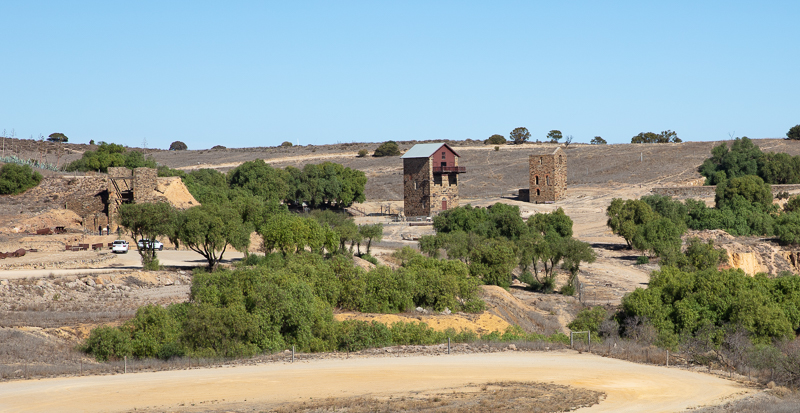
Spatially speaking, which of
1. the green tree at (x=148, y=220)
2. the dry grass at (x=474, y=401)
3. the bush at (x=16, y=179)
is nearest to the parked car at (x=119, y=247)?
the green tree at (x=148, y=220)

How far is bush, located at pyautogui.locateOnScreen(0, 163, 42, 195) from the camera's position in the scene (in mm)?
59812

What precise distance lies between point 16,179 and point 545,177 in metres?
49.2

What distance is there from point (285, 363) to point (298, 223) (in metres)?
19.8

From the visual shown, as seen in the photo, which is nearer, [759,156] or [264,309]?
[264,309]

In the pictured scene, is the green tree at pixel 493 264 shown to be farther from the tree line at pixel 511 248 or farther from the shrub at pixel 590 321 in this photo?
the shrub at pixel 590 321

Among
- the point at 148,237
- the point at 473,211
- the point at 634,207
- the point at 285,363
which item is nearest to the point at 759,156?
the point at 634,207

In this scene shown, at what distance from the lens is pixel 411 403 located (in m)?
19.8

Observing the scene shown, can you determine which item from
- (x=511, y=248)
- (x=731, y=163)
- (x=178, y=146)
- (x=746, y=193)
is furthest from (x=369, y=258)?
(x=178, y=146)

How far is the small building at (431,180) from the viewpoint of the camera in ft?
254

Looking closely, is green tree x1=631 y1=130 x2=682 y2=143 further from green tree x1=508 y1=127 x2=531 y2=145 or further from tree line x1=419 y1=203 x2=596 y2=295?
tree line x1=419 y1=203 x2=596 y2=295

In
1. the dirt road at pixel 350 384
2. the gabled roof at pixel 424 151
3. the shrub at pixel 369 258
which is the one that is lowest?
the dirt road at pixel 350 384

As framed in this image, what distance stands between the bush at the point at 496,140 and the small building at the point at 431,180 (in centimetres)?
6522

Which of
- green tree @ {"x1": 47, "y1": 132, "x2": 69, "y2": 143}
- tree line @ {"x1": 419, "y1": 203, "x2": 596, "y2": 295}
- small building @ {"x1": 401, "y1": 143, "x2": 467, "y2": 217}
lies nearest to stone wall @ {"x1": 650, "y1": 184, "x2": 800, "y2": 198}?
small building @ {"x1": 401, "y1": 143, "x2": 467, "y2": 217}

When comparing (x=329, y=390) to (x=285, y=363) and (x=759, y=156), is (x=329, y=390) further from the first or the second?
(x=759, y=156)
